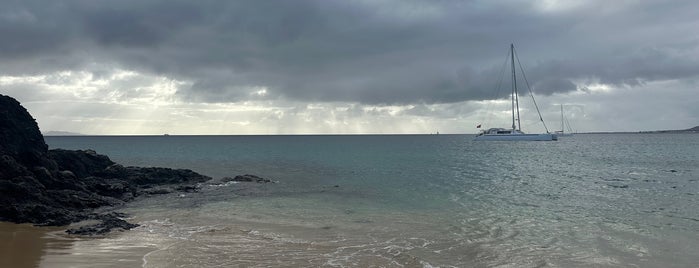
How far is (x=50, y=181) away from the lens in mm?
29984

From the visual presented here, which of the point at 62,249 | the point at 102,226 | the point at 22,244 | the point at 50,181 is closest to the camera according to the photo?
the point at 62,249

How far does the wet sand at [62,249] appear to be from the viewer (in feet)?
50.9

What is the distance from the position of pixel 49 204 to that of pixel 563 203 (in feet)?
109

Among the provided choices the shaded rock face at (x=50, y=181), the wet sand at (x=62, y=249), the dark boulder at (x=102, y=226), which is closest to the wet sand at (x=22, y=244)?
the wet sand at (x=62, y=249)

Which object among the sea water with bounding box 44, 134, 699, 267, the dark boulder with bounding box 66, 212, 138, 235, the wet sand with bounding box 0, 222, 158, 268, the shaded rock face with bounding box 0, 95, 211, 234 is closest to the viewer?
the wet sand with bounding box 0, 222, 158, 268

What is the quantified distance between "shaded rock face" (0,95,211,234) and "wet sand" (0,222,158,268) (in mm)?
1511

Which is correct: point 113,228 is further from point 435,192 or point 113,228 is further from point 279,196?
point 435,192

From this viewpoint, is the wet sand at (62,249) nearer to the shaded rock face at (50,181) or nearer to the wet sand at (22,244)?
the wet sand at (22,244)

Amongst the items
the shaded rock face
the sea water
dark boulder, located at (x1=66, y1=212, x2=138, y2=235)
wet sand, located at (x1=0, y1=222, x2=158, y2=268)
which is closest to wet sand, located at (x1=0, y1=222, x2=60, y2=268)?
wet sand, located at (x1=0, y1=222, x2=158, y2=268)

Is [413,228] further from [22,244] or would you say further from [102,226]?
[22,244]

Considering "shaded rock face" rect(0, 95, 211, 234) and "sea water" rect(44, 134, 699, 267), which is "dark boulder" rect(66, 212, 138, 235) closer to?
"shaded rock face" rect(0, 95, 211, 234)

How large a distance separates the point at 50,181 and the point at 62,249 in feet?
50.6

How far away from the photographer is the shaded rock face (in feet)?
77.2

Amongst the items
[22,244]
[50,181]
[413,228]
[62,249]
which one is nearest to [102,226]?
[22,244]
